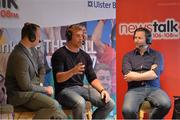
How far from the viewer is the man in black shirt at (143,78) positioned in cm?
411

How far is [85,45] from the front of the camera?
4438 mm

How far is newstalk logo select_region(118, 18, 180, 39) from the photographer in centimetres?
452

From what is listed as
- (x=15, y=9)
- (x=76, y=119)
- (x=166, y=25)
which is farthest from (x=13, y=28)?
(x=166, y=25)

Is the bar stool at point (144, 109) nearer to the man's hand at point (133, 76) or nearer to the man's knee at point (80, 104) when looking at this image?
the man's hand at point (133, 76)

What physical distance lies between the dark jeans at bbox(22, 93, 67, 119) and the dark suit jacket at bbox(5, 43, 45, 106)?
65 mm

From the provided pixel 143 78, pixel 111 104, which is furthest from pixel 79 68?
pixel 143 78

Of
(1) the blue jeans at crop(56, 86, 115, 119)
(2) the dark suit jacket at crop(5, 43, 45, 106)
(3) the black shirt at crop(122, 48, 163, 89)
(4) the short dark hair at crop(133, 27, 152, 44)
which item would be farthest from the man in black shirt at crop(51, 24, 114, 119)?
(4) the short dark hair at crop(133, 27, 152, 44)

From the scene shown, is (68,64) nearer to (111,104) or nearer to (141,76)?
(111,104)

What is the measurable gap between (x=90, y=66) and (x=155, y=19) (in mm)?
1071

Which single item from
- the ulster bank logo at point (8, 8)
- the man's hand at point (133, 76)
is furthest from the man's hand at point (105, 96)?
the ulster bank logo at point (8, 8)

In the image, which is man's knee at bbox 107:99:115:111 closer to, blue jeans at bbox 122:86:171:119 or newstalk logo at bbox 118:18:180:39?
blue jeans at bbox 122:86:171:119

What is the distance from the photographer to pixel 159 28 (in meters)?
4.55

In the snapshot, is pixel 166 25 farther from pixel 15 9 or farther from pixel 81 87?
pixel 15 9

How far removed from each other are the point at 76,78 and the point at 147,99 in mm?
916
